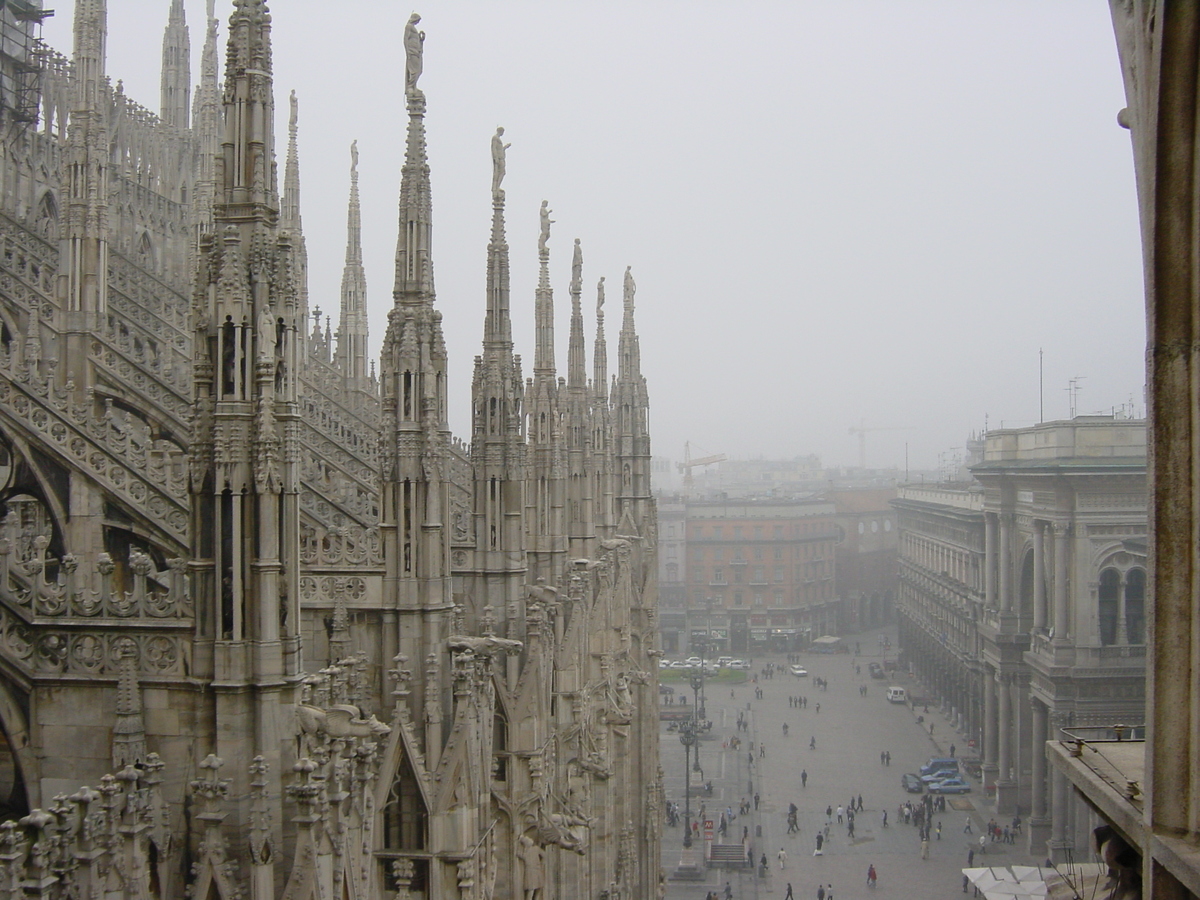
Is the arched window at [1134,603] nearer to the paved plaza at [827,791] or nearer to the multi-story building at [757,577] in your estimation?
the paved plaza at [827,791]

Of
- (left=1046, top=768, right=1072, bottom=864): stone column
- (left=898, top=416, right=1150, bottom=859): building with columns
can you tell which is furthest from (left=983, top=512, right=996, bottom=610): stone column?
(left=1046, top=768, right=1072, bottom=864): stone column

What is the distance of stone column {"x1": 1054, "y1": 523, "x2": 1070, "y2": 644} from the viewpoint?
37.1 m

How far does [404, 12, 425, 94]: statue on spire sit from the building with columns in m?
24.6

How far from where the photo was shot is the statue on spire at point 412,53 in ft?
46.9

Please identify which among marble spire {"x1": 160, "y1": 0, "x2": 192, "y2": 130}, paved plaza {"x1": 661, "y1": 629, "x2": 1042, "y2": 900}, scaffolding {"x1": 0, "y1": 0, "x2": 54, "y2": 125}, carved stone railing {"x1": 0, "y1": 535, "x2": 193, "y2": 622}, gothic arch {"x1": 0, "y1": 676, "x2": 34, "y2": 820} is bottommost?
paved plaza {"x1": 661, "y1": 629, "x2": 1042, "y2": 900}

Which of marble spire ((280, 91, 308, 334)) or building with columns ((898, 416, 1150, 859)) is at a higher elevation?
marble spire ((280, 91, 308, 334))

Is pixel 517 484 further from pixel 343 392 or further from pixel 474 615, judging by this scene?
pixel 343 392

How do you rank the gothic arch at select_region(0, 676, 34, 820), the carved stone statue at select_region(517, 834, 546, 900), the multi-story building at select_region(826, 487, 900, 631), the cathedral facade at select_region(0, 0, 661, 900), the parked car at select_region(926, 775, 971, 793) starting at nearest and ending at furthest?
the cathedral facade at select_region(0, 0, 661, 900)
the gothic arch at select_region(0, 676, 34, 820)
the carved stone statue at select_region(517, 834, 546, 900)
the parked car at select_region(926, 775, 971, 793)
the multi-story building at select_region(826, 487, 900, 631)

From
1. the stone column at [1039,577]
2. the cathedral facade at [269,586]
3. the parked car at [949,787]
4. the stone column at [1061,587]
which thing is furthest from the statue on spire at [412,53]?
the parked car at [949,787]

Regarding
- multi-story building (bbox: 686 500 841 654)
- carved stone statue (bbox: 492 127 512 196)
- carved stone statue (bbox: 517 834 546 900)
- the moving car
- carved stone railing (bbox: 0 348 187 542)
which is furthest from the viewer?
multi-story building (bbox: 686 500 841 654)

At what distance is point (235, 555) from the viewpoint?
9.09 metres

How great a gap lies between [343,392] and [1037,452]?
2384cm

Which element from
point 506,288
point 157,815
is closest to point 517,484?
point 506,288

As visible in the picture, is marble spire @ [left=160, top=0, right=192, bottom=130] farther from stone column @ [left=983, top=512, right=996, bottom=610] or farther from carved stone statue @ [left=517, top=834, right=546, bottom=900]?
stone column @ [left=983, top=512, right=996, bottom=610]
